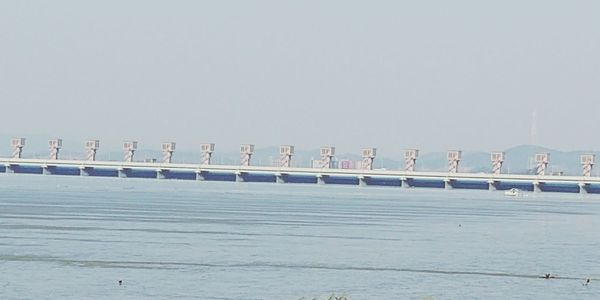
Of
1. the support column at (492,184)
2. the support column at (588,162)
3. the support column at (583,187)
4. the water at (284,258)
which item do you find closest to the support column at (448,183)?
the support column at (492,184)

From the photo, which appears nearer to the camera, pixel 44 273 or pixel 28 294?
pixel 28 294

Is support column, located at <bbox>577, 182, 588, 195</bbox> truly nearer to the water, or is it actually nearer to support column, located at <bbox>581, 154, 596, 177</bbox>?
support column, located at <bbox>581, 154, 596, 177</bbox>

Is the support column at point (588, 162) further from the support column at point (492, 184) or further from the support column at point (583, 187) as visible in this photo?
the support column at point (492, 184)

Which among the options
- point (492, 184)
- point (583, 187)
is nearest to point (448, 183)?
point (492, 184)

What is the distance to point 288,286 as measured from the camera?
48.9 m

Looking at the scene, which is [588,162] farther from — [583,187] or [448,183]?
[448,183]

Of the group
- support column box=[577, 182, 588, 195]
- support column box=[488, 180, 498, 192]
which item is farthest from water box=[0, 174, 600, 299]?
support column box=[488, 180, 498, 192]

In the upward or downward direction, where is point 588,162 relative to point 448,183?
upward

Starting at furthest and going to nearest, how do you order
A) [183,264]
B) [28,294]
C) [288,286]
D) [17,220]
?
1. [17,220]
2. [183,264]
3. [288,286]
4. [28,294]

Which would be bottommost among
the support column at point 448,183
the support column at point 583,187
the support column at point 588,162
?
the support column at point 448,183

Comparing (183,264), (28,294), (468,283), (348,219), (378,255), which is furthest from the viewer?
(348,219)

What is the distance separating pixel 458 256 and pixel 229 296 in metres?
21.6

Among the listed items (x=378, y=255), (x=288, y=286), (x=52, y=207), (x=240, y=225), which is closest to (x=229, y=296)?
(x=288, y=286)

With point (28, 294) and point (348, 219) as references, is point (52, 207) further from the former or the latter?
point (28, 294)
